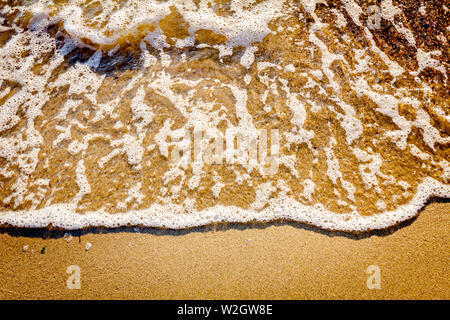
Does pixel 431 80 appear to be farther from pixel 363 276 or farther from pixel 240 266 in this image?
pixel 240 266

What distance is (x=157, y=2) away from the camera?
3311 millimetres

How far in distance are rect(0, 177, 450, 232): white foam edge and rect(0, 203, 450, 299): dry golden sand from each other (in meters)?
0.08

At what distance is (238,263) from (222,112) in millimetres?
1456

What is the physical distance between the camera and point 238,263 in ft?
7.19

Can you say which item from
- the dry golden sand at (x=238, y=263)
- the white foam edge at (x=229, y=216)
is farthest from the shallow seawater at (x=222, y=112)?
the dry golden sand at (x=238, y=263)

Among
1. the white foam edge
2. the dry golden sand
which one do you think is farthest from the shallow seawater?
the dry golden sand

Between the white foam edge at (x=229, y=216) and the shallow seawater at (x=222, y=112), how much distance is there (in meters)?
0.01

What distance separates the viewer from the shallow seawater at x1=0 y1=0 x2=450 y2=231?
249 centimetres

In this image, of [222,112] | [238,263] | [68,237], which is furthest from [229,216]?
[68,237]

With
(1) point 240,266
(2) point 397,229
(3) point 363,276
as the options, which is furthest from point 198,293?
(2) point 397,229

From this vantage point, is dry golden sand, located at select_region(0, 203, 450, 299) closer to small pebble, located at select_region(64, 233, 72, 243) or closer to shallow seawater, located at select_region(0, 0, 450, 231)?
small pebble, located at select_region(64, 233, 72, 243)

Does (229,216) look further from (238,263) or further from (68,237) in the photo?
(68,237)

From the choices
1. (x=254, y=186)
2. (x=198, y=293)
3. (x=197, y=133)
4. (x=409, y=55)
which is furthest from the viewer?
(x=409, y=55)
